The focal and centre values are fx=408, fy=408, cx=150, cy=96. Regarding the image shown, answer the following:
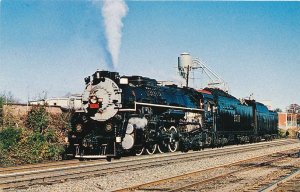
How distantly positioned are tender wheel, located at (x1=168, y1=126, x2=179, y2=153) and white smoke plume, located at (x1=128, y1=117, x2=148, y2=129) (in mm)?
3142

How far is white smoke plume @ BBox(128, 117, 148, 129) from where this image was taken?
1995 centimetres

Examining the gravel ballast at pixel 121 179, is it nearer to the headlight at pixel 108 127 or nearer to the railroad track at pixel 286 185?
the headlight at pixel 108 127

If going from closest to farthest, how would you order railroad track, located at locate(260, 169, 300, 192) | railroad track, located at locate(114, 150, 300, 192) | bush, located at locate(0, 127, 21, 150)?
railroad track, located at locate(260, 169, 300, 192), railroad track, located at locate(114, 150, 300, 192), bush, located at locate(0, 127, 21, 150)

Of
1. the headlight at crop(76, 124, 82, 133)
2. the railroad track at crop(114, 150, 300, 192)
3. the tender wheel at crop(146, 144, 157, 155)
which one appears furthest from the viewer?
the tender wheel at crop(146, 144, 157, 155)

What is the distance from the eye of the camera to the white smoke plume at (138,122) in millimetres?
19953

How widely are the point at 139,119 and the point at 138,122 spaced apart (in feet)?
0.67

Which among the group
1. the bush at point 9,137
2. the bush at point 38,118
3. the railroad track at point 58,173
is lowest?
the railroad track at point 58,173

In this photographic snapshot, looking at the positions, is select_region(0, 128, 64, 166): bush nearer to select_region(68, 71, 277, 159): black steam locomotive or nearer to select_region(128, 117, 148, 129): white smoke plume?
select_region(68, 71, 277, 159): black steam locomotive

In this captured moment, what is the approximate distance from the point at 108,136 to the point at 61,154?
181 inches

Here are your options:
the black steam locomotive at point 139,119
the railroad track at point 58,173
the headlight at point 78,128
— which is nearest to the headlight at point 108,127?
the black steam locomotive at point 139,119

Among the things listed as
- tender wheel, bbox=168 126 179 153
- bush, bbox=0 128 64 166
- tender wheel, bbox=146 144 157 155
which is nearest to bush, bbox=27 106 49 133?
bush, bbox=0 128 64 166

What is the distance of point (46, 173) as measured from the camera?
46.1 ft

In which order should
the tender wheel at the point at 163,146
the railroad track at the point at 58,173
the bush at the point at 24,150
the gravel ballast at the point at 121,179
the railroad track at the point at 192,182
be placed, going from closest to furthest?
the railroad track at the point at 192,182
the gravel ballast at the point at 121,179
the railroad track at the point at 58,173
the bush at the point at 24,150
the tender wheel at the point at 163,146

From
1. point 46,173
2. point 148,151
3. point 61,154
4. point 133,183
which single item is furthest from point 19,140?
point 133,183
